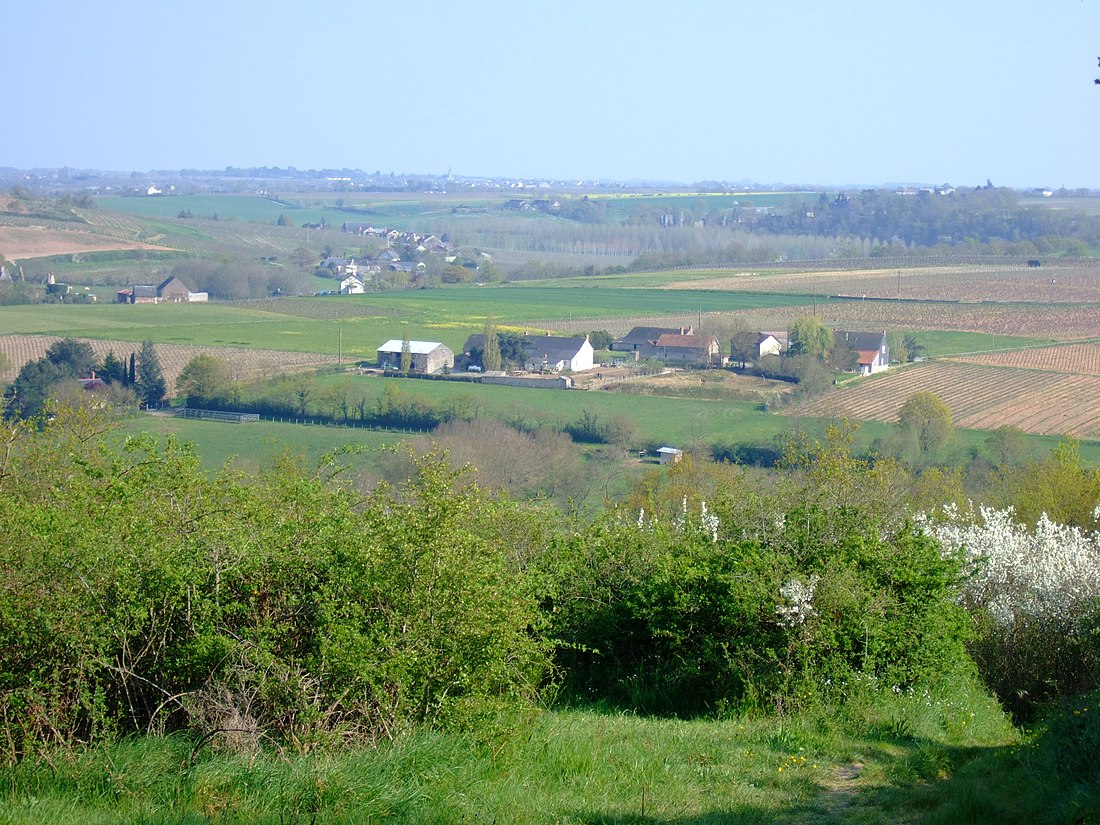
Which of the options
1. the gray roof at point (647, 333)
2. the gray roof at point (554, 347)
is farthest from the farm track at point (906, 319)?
the gray roof at point (554, 347)

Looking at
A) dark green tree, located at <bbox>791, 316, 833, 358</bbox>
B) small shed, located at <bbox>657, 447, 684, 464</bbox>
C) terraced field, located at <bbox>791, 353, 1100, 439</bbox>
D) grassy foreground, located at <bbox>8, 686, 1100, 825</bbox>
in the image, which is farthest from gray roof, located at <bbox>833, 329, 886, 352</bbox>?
grassy foreground, located at <bbox>8, 686, 1100, 825</bbox>

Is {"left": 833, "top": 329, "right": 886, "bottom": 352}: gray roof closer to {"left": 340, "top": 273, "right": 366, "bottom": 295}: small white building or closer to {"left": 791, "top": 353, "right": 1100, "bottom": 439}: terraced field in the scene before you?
{"left": 791, "top": 353, "right": 1100, "bottom": 439}: terraced field

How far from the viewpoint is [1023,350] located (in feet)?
178

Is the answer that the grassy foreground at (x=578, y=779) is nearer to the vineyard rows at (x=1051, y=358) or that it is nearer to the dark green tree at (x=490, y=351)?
the vineyard rows at (x=1051, y=358)

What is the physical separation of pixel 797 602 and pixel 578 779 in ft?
9.48

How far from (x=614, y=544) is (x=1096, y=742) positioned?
A: 5588 mm

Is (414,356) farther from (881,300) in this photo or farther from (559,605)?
(559,605)

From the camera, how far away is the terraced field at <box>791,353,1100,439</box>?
40.3 metres

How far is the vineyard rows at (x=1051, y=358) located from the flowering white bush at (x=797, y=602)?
43193 mm

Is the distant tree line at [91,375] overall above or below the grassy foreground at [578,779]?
below

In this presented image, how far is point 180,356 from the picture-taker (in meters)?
51.2

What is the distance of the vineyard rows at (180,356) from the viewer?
47219 millimetres

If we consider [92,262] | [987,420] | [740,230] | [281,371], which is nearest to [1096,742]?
[987,420]

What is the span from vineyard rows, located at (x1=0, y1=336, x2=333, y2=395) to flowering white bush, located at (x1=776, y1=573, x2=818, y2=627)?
39288mm
